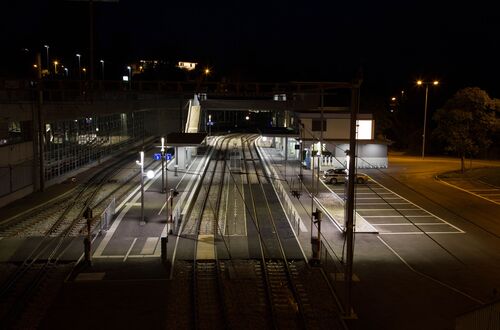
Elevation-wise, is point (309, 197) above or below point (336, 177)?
below

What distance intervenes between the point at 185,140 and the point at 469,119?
18141mm

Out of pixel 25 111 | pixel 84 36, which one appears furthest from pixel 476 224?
pixel 84 36

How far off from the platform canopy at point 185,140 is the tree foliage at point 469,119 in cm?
1563

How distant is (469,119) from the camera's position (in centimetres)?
3550

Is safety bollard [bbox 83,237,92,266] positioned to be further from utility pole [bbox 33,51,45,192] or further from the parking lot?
utility pole [bbox 33,51,45,192]

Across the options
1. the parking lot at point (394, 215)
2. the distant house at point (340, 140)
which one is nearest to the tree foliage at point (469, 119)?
the distant house at point (340, 140)

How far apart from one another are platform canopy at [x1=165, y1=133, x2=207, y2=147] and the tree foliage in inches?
615

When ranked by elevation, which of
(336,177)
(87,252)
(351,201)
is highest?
(351,201)

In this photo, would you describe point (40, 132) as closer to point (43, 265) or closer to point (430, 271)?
point (43, 265)

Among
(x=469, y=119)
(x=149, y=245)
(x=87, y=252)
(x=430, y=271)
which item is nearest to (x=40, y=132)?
(x=149, y=245)

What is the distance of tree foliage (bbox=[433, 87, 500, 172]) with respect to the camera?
35.2 meters

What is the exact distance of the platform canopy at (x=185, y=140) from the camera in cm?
3278

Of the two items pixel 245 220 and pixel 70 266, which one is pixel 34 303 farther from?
pixel 245 220

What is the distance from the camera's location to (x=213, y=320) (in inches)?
455
